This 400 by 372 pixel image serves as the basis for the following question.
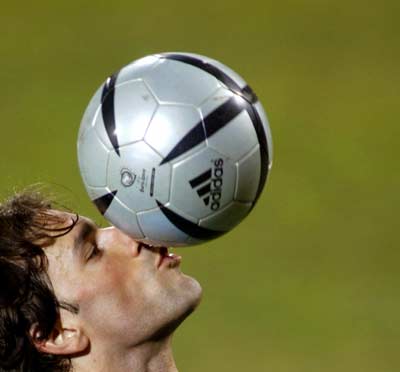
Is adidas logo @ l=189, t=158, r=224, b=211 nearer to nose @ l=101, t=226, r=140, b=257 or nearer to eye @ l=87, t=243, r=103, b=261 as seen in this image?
nose @ l=101, t=226, r=140, b=257

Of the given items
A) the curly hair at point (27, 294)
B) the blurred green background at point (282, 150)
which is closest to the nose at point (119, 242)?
the curly hair at point (27, 294)

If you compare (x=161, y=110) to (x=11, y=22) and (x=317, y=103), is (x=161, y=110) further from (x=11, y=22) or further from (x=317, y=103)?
(x=11, y=22)

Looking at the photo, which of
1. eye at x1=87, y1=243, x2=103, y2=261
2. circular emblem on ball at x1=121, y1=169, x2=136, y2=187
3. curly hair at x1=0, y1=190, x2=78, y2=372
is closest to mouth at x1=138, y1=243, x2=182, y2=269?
eye at x1=87, y1=243, x2=103, y2=261

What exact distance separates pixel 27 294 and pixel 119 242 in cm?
37

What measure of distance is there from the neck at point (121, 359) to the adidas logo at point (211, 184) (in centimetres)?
76

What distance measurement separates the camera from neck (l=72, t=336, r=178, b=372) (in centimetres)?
435

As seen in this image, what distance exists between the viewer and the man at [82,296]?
14.0 ft

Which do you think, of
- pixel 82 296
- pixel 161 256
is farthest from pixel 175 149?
pixel 82 296

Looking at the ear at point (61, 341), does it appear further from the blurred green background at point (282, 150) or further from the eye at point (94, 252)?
the blurred green background at point (282, 150)

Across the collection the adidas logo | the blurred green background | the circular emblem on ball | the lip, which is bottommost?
the blurred green background

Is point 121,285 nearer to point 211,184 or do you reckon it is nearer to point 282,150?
point 211,184

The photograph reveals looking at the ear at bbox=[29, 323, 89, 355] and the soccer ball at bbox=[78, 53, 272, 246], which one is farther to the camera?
the ear at bbox=[29, 323, 89, 355]

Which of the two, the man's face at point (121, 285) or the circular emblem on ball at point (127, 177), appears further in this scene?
the man's face at point (121, 285)

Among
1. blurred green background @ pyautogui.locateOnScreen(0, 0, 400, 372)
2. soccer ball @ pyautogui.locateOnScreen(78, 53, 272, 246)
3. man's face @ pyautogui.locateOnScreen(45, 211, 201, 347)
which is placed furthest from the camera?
blurred green background @ pyautogui.locateOnScreen(0, 0, 400, 372)
